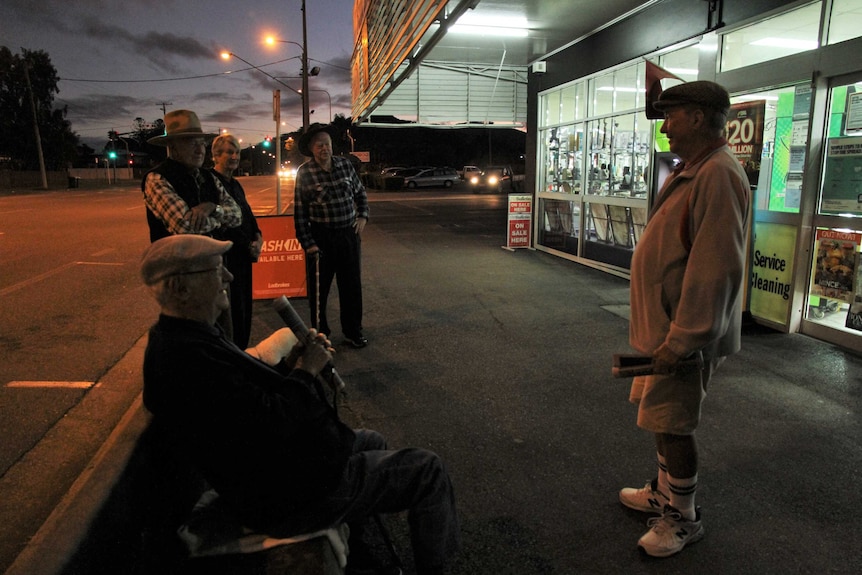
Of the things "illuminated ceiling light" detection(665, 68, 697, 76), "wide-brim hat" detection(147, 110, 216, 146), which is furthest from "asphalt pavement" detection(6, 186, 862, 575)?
"illuminated ceiling light" detection(665, 68, 697, 76)

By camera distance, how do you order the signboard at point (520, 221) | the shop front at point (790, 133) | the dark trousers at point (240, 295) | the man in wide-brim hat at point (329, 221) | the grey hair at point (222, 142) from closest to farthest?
1. the dark trousers at point (240, 295)
2. the grey hair at point (222, 142)
3. the shop front at point (790, 133)
4. the man in wide-brim hat at point (329, 221)
5. the signboard at point (520, 221)

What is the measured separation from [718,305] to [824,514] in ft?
4.86

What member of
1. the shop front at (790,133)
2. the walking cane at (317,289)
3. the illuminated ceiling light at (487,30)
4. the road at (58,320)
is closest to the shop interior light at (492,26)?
the illuminated ceiling light at (487,30)

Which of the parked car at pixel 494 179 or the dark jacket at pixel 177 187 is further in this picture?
the parked car at pixel 494 179

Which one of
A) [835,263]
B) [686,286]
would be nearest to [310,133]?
[686,286]

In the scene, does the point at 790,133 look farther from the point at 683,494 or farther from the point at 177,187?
the point at 177,187

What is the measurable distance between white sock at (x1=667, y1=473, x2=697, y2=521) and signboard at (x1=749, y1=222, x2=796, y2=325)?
3.98 meters

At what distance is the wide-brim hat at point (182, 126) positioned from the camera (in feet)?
12.3

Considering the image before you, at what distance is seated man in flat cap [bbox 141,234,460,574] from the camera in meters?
1.81

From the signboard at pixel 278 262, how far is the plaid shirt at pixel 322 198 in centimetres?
173

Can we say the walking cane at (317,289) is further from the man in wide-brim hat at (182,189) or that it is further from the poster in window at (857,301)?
the poster in window at (857,301)

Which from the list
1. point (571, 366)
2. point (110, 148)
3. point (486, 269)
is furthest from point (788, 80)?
point (110, 148)

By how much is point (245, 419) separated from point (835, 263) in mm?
5625

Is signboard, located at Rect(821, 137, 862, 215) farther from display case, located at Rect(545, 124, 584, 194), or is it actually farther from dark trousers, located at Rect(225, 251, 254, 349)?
dark trousers, located at Rect(225, 251, 254, 349)
